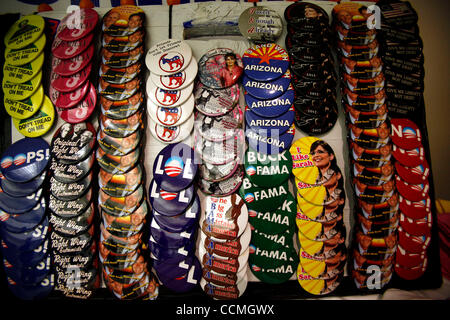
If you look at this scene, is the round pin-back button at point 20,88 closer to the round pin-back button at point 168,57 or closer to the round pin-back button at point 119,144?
the round pin-back button at point 119,144

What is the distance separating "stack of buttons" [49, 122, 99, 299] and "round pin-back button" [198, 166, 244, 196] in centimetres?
78

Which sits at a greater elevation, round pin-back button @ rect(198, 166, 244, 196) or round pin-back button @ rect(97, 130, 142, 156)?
round pin-back button @ rect(97, 130, 142, 156)

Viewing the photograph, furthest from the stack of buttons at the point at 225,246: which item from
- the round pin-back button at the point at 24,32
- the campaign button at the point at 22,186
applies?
the round pin-back button at the point at 24,32

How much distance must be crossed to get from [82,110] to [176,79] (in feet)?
2.33

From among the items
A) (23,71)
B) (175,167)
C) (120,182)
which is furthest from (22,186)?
(175,167)

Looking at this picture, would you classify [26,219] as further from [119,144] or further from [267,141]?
[267,141]

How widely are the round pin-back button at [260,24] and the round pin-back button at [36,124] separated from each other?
1529 millimetres

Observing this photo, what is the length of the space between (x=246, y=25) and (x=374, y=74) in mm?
982

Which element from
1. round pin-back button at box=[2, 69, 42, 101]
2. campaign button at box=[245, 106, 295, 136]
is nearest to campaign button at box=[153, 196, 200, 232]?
campaign button at box=[245, 106, 295, 136]

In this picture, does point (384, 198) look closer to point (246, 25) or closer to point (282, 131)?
point (282, 131)

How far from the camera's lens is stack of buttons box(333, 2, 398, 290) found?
1.64 meters

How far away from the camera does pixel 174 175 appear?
5.21 ft

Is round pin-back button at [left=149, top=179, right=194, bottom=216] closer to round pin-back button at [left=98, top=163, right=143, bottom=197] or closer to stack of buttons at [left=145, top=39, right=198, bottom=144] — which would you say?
round pin-back button at [left=98, top=163, right=143, bottom=197]
